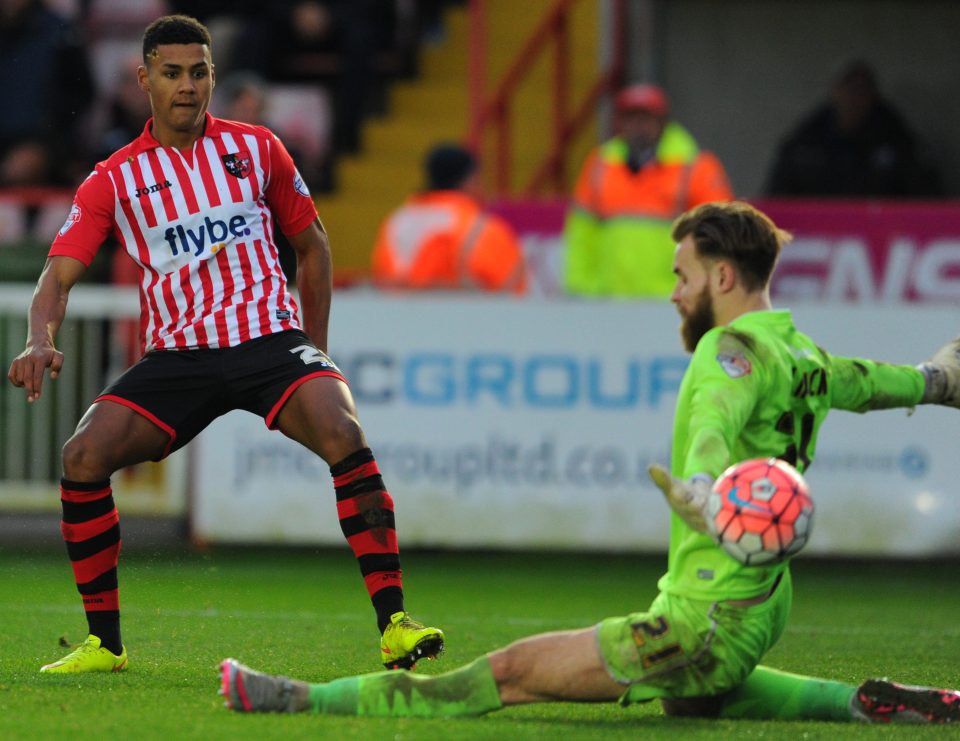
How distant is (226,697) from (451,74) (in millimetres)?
10683

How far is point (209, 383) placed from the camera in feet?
20.2

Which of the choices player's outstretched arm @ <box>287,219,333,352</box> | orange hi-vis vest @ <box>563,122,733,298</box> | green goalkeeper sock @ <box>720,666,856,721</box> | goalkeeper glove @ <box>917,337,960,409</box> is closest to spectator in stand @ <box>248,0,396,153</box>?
orange hi-vis vest @ <box>563,122,733,298</box>

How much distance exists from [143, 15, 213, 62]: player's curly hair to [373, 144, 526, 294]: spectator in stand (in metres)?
4.68

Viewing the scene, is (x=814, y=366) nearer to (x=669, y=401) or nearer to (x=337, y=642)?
(x=337, y=642)

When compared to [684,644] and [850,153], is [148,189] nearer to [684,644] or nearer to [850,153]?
[684,644]

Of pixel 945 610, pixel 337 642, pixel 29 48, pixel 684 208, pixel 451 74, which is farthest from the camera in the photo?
pixel 451 74

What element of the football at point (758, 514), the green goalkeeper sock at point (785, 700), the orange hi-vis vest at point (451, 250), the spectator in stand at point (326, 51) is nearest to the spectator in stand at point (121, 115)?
the spectator in stand at point (326, 51)

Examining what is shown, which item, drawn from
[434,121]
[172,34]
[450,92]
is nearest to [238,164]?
[172,34]

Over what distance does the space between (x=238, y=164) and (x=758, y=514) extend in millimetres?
2558

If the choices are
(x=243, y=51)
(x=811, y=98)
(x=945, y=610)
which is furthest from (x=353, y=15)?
(x=945, y=610)

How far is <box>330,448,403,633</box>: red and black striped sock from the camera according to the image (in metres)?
6.07

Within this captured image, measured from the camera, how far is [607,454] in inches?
392

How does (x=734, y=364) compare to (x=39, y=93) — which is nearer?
(x=734, y=364)

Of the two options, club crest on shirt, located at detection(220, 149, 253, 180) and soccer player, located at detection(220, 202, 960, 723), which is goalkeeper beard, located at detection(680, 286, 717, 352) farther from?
club crest on shirt, located at detection(220, 149, 253, 180)
